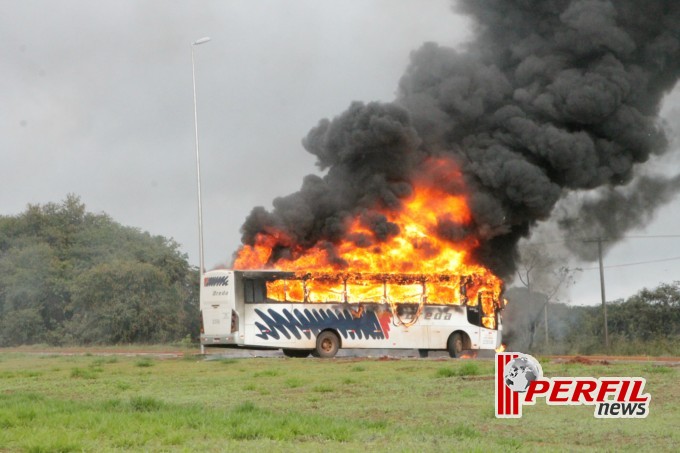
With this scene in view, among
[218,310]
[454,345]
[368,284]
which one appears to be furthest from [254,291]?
[454,345]

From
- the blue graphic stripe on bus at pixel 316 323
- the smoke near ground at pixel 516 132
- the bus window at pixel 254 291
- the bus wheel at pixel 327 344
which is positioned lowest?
the bus wheel at pixel 327 344

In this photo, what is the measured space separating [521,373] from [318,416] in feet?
10.1

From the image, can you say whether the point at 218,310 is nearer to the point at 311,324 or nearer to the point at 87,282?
the point at 311,324

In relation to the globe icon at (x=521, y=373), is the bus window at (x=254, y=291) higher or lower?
higher

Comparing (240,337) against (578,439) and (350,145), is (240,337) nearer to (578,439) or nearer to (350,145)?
(350,145)

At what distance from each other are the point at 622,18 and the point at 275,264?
51.0 feet

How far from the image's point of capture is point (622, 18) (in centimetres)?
3494

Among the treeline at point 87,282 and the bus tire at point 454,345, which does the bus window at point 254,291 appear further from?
the treeline at point 87,282

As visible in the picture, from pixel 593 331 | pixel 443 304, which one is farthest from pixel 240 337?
pixel 593 331

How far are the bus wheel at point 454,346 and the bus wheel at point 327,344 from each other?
3836 mm

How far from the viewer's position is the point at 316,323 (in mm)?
30609

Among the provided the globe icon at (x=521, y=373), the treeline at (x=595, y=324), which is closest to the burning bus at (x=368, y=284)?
the treeline at (x=595, y=324)

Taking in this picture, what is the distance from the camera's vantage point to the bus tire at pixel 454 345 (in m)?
31.7

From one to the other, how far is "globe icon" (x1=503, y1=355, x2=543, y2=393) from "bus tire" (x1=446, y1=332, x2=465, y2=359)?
20.0 meters
